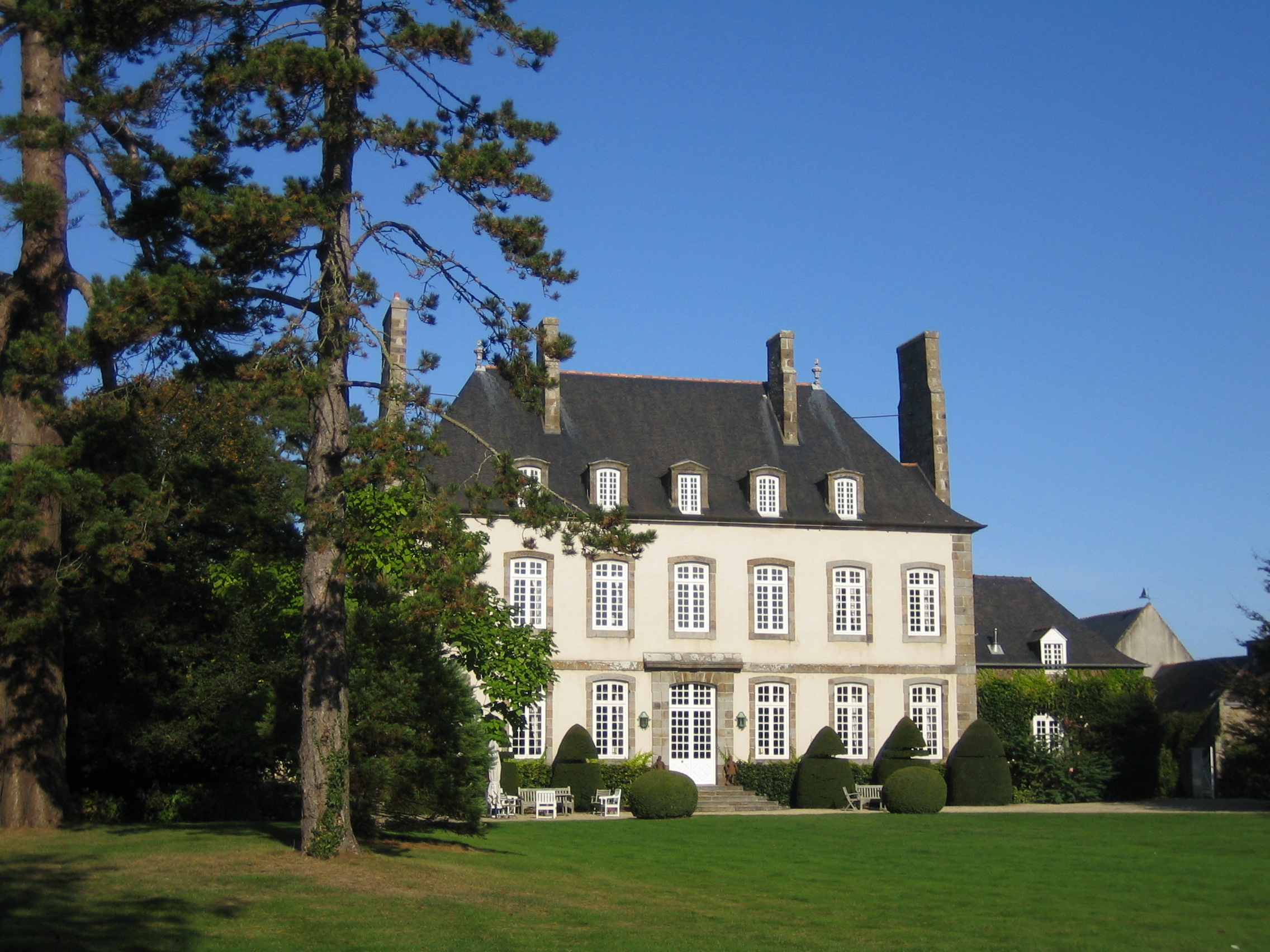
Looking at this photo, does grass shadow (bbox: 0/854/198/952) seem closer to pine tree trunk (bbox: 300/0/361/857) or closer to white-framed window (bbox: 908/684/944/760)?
pine tree trunk (bbox: 300/0/361/857)

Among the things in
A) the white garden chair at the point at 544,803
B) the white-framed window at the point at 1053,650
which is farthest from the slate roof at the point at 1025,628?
the white garden chair at the point at 544,803

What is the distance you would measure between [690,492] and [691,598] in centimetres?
245

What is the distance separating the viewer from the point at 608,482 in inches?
1142

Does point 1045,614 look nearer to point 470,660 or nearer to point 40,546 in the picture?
point 470,660

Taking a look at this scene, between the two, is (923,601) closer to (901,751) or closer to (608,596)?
(901,751)

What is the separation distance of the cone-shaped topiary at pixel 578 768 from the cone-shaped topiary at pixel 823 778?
4554 millimetres

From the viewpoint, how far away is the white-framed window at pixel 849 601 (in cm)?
2981

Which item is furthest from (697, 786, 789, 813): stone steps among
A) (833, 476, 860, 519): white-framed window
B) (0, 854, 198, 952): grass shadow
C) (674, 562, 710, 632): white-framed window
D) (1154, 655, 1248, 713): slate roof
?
(0, 854, 198, 952): grass shadow

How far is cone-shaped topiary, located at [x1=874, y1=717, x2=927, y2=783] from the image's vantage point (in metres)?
28.7

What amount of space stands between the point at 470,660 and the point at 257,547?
312 cm

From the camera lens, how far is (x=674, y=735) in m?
28.6

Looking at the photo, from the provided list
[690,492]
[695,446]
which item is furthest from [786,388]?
[690,492]

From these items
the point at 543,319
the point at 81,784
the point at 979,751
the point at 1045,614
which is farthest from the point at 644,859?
the point at 1045,614

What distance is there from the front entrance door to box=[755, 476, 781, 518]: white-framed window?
4245 mm
